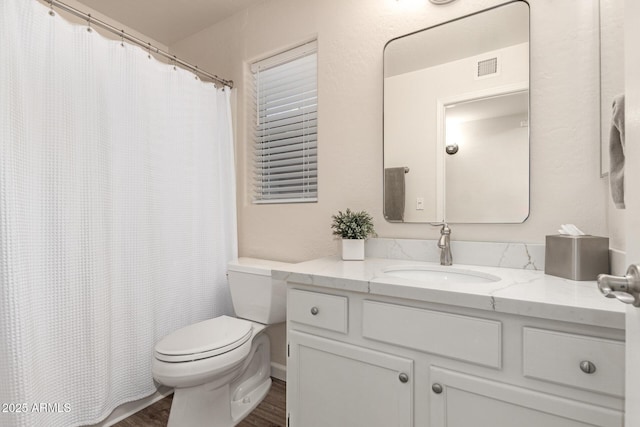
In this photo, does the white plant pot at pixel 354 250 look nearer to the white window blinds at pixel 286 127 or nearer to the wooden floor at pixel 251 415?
the white window blinds at pixel 286 127

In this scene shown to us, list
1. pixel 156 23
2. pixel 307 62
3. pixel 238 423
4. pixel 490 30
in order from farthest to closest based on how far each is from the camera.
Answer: pixel 156 23
pixel 307 62
pixel 238 423
pixel 490 30

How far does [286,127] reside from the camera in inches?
83.6

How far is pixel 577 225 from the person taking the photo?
1.23 metres

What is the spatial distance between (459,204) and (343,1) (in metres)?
1.33

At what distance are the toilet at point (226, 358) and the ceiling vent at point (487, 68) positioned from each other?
1440 millimetres

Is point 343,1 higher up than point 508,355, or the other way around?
point 343,1

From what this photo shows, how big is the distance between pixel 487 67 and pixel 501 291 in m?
1.03

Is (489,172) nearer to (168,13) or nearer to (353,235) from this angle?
(353,235)

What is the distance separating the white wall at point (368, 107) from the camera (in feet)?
4.03

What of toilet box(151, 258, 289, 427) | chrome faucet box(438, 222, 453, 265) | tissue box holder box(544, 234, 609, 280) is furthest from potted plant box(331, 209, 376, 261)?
tissue box holder box(544, 234, 609, 280)

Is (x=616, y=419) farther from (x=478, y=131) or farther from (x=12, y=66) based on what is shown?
(x=12, y=66)

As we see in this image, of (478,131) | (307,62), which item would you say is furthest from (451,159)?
(307,62)

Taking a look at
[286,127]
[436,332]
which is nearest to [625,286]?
[436,332]

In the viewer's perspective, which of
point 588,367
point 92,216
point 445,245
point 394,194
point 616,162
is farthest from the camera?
point 394,194
